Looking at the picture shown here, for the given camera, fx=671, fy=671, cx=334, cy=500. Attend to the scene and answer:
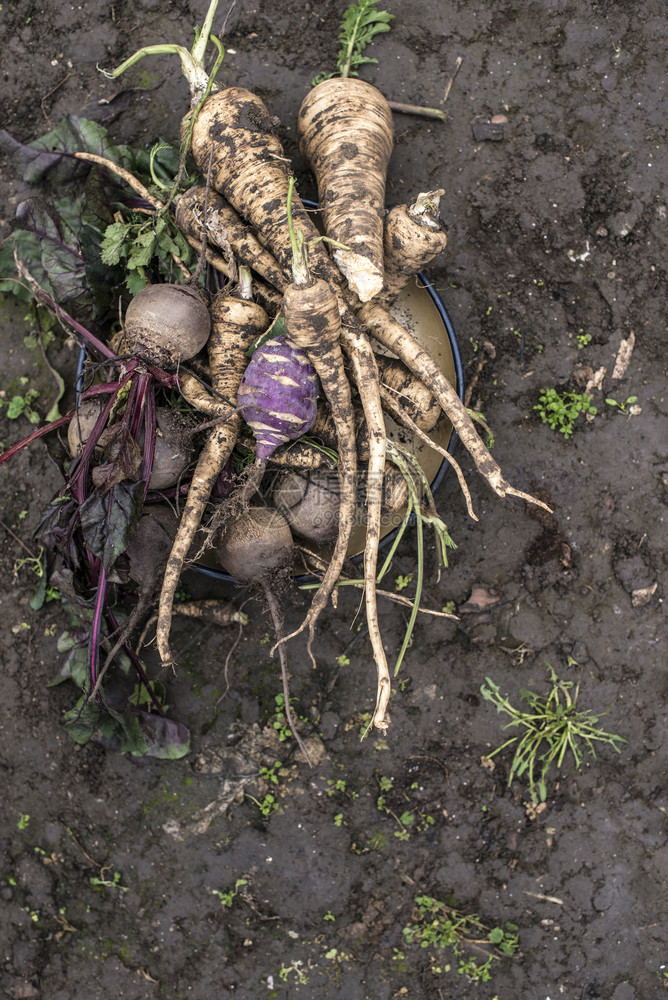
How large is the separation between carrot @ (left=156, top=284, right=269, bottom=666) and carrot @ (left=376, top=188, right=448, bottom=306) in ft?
1.28

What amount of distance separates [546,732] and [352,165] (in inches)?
72.5

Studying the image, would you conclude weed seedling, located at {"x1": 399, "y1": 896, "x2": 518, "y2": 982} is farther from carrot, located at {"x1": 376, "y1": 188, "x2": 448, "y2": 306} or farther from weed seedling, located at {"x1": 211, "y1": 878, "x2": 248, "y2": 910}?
carrot, located at {"x1": 376, "y1": 188, "x2": 448, "y2": 306}

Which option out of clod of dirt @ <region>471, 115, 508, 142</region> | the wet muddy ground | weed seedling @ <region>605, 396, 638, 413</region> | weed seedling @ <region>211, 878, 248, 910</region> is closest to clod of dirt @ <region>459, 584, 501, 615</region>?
the wet muddy ground

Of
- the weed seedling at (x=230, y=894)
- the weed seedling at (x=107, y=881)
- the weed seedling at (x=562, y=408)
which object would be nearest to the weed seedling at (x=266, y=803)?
the weed seedling at (x=230, y=894)

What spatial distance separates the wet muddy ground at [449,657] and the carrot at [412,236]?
0.40m

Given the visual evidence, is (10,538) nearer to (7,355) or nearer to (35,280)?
(7,355)

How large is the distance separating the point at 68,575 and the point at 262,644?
0.68 meters

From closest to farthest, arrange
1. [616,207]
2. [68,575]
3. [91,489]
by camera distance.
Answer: [91,489] → [68,575] → [616,207]

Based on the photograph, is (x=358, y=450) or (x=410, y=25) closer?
(x=358, y=450)

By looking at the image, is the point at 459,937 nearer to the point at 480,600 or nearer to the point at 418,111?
the point at 480,600

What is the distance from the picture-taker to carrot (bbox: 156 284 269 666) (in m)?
1.77

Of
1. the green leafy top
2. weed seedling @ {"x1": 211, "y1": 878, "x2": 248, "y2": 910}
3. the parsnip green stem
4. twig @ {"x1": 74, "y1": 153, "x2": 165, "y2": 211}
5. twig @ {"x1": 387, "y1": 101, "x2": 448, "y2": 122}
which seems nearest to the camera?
the parsnip green stem

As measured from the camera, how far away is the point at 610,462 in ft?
7.30

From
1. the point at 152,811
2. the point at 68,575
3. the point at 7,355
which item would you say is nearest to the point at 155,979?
the point at 152,811
